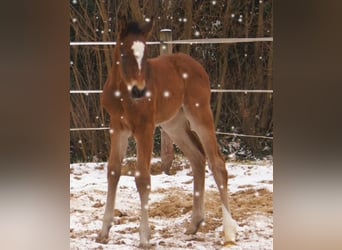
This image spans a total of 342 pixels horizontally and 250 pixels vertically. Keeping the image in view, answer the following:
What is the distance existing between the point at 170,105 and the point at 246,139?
319 millimetres

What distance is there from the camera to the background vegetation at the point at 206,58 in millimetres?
1771

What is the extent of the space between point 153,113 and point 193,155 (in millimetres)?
228

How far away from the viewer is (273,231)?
184cm

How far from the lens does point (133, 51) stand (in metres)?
1.78

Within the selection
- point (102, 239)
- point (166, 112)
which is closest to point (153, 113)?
point (166, 112)

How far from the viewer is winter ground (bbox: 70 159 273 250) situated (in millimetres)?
1797

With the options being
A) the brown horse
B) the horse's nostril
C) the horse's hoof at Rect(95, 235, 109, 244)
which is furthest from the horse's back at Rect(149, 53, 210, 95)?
the horse's hoof at Rect(95, 235, 109, 244)

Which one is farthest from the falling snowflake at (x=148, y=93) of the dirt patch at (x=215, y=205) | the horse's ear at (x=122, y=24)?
the dirt patch at (x=215, y=205)

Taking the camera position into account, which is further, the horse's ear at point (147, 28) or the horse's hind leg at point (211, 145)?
the horse's hind leg at point (211, 145)

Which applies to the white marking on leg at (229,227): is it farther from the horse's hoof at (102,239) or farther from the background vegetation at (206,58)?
the horse's hoof at (102,239)

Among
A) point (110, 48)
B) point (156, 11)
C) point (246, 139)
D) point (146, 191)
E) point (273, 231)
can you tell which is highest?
point (156, 11)

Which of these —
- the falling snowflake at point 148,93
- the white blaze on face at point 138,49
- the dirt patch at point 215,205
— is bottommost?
the dirt patch at point 215,205
